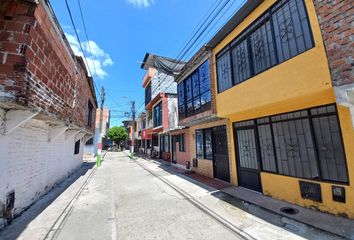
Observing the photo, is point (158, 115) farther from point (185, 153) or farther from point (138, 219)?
point (138, 219)

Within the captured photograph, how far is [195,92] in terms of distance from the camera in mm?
9734

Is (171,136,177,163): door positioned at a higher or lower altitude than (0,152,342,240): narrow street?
higher

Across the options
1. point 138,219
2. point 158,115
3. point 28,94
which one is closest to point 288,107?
point 138,219

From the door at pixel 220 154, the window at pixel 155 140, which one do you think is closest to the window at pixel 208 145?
the door at pixel 220 154

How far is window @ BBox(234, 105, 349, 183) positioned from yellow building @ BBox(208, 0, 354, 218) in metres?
0.02

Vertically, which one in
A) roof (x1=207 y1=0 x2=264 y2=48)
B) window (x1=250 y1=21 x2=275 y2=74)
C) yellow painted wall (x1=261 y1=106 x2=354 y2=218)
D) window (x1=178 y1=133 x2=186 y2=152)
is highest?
roof (x1=207 y1=0 x2=264 y2=48)

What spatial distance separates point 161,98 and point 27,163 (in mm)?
12882

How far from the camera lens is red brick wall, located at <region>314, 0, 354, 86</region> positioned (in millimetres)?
3270

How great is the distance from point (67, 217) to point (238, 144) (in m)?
6.27

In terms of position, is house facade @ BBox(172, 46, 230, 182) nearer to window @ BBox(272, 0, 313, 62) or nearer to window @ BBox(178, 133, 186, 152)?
window @ BBox(178, 133, 186, 152)

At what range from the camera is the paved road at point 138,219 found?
12.6 feet

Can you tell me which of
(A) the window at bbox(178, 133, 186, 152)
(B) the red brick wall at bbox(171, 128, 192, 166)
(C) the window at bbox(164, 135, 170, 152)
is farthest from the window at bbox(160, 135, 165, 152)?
(A) the window at bbox(178, 133, 186, 152)

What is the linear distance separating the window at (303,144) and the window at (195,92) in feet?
9.17

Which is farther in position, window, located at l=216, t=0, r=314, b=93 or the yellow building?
window, located at l=216, t=0, r=314, b=93
